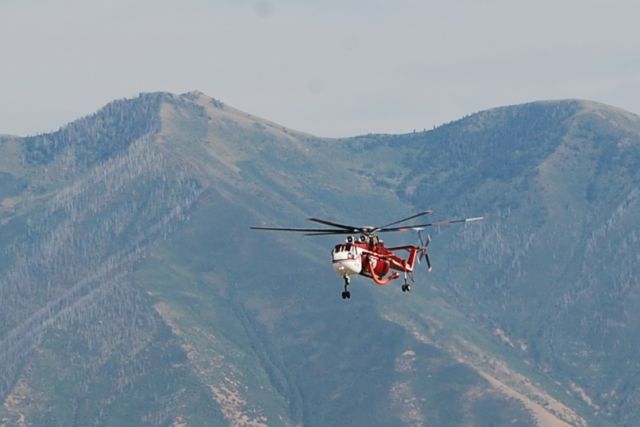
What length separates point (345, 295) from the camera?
154 metres

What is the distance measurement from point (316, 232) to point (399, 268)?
13.1m

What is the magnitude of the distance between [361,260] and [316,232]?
17.4 ft

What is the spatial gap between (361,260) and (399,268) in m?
8.90

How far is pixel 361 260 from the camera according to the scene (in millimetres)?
159375

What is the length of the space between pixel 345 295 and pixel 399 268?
14.5 metres

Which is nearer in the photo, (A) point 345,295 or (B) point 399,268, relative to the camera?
(A) point 345,295

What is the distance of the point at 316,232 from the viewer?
518 feet

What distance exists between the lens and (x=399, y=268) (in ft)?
549

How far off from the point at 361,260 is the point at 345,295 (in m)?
6.41
